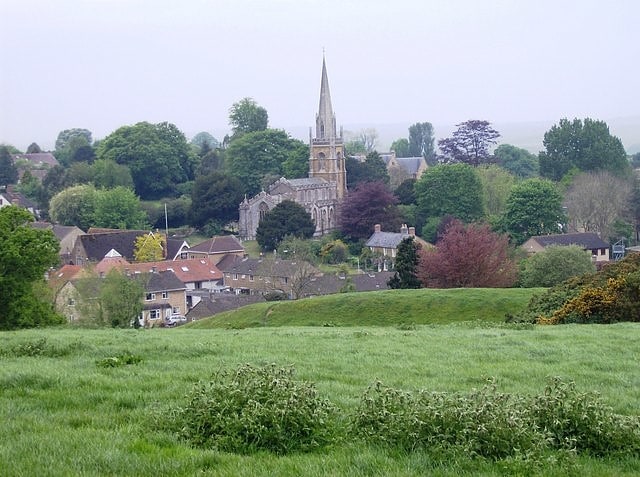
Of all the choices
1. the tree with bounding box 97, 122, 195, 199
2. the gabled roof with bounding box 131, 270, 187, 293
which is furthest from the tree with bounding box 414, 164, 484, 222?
the tree with bounding box 97, 122, 195, 199

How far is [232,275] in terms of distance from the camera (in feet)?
261

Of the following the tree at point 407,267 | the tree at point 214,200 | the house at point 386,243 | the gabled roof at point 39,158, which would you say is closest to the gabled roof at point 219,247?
the house at point 386,243

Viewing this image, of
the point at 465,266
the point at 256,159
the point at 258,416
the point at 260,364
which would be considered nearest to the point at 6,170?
the point at 256,159

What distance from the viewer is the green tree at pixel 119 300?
149ft

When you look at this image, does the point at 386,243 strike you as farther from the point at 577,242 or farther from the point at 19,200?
the point at 19,200

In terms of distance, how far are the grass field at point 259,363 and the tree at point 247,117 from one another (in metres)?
133

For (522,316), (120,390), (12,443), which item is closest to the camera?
(12,443)

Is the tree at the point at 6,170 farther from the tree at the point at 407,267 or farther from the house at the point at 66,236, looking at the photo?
the tree at the point at 407,267

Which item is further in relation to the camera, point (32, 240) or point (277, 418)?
point (32, 240)

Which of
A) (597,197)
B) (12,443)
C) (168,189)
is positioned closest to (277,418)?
(12,443)

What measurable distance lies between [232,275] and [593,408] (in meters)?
71.8

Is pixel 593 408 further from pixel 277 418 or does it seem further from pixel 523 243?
pixel 523 243

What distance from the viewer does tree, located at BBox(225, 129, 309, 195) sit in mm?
118875

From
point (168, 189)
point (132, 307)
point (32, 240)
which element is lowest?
point (132, 307)
